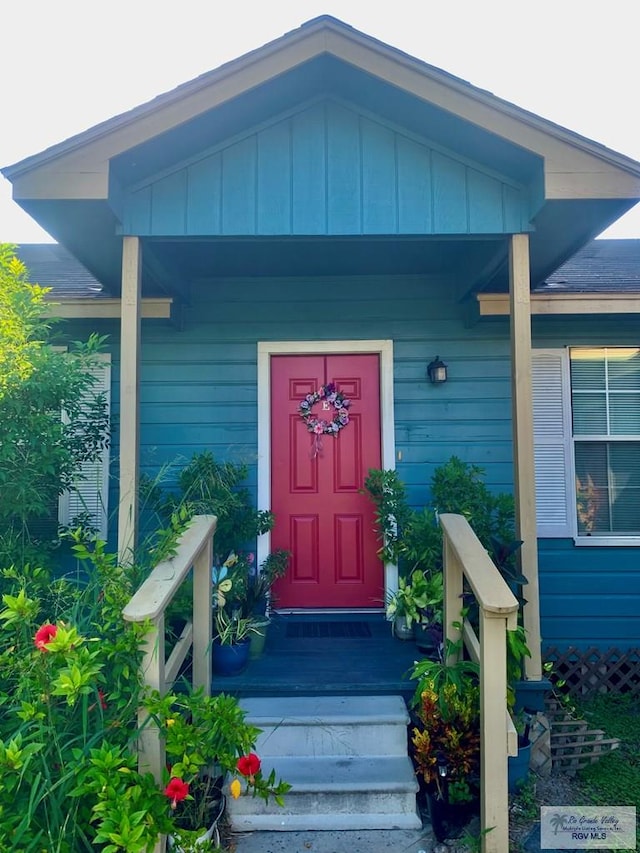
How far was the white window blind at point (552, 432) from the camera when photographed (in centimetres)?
434

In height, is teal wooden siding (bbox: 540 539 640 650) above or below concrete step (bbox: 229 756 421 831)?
above

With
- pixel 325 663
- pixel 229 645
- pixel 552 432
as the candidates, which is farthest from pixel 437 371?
pixel 229 645

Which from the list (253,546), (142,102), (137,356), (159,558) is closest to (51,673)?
(159,558)

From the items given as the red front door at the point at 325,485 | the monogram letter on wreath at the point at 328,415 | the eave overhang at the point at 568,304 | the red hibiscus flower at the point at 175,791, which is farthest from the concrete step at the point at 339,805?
the eave overhang at the point at 568,304

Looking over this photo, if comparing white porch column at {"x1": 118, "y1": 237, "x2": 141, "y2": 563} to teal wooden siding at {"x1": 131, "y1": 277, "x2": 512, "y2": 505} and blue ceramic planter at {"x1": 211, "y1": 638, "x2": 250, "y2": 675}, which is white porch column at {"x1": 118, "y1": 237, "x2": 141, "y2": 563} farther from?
teal wooden siding at {"x1": 131, "y1": 277, "x2": 512, "y2": 505}

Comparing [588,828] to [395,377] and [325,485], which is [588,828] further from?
[395,377]

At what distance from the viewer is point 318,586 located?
417 centimetres

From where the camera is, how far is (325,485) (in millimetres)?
4230

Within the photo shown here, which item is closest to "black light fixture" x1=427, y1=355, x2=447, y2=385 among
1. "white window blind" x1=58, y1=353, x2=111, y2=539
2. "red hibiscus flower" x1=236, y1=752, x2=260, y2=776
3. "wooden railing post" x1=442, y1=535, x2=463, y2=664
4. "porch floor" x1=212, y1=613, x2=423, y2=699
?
"wooden railing post" x1=442, y1=535, x2=463, y2=664

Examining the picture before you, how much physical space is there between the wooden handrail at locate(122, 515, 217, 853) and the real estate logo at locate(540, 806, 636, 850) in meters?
1.55

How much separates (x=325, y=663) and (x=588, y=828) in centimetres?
140

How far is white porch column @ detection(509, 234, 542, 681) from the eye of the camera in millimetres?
3010

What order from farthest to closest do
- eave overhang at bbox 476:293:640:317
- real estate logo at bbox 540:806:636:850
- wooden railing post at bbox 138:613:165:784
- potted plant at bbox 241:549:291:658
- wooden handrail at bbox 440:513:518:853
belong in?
eave overhang at bbox 476:293:640:317
potted plant at bbox 241:549:291:658
real estate logo at bbox 540:806:636:850
wooden handrail at bbox 440:513:518:853
wooden railing post at bbox 138:613:165:784

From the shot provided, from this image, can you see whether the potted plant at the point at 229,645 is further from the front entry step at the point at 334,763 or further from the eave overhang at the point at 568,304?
the eave overhang at the point at 568,304
